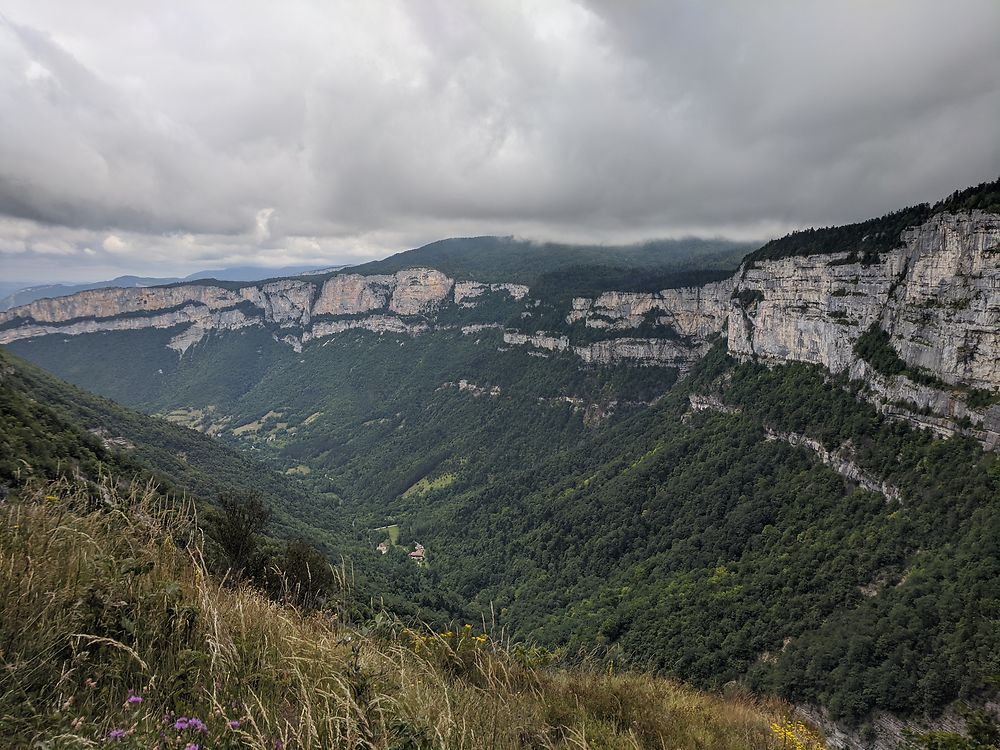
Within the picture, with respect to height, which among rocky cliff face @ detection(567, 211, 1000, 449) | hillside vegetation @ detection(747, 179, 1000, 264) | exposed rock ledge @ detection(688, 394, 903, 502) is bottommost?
exposed rock ledge @ detection(688, 394, 903, 502)

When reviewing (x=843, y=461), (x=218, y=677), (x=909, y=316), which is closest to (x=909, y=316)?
(x=909, y=316)

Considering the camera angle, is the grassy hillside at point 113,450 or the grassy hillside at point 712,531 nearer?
the grassy hillside at point 113,450

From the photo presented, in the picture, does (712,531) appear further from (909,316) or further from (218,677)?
(218,677)

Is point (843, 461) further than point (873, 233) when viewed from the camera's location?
No

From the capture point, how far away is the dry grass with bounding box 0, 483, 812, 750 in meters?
3.06

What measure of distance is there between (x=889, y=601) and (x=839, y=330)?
140 ft

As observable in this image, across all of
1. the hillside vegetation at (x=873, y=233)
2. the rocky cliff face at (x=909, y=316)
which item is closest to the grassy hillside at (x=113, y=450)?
the rocky cliff face at (x=909, y=316)

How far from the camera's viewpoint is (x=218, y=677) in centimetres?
360

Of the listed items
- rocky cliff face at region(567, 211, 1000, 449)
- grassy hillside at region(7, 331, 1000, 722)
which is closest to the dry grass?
grassy hillside at region(7, 331, 1000, 722)

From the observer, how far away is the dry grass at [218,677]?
10.0 feet

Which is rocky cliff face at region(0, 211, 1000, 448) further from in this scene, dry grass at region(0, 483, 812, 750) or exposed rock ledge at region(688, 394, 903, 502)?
dry grass at region(0, 483, 812, 750)

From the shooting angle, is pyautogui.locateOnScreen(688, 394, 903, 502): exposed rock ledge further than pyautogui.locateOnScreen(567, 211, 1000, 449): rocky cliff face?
Yes

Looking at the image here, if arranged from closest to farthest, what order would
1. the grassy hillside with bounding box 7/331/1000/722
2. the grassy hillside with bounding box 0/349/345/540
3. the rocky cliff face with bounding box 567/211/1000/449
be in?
1. the grassy hillside with bounding box 0/349/345/540
2. the grassy hillside with bounding box 7/331/1000/722
3. the rocky cliff face with bounding box 567/211/1000/449

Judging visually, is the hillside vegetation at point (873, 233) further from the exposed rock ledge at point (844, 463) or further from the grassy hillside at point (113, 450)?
the grassy hillside at point (113, 450)
